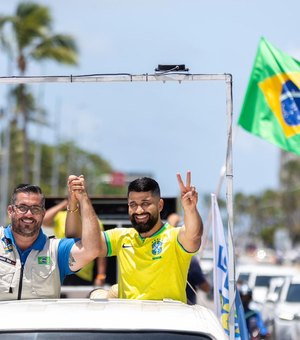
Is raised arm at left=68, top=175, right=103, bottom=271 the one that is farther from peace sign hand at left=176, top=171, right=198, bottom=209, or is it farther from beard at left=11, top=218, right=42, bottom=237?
peace sign hand at left=176, top=171, right=198, bottom=209

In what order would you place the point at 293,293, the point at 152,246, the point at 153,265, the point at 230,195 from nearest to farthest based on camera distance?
the point at 153,265, the point at 152,246, the point at 230,195, the point at 293,293

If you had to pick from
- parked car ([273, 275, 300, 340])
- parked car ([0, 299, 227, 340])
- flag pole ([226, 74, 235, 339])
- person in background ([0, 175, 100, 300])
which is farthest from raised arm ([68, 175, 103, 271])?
parked car ([273, 275, 300, 340])

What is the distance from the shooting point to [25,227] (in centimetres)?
632

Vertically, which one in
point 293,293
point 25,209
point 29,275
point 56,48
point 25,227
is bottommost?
point 293,293

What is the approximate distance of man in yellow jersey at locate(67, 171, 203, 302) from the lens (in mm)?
6391

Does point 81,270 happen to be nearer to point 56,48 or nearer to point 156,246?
point 156,246

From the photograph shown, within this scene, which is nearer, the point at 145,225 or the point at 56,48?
the point at 145,225

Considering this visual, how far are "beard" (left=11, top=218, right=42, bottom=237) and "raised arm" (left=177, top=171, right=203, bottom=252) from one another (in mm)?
890

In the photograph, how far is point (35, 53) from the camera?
45.2 meters

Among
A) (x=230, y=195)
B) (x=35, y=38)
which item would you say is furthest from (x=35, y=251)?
(x=35, y=38)

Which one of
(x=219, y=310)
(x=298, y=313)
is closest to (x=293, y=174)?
(x=298, y=313)

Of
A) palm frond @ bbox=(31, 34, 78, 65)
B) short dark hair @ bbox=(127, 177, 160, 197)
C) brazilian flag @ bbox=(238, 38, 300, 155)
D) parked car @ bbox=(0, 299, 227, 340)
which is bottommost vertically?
parked car @ bbox=(0, 299, 227, 340)

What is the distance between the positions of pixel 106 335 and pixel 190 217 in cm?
181

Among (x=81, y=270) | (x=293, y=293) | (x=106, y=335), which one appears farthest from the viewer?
(x=293, y=293)
